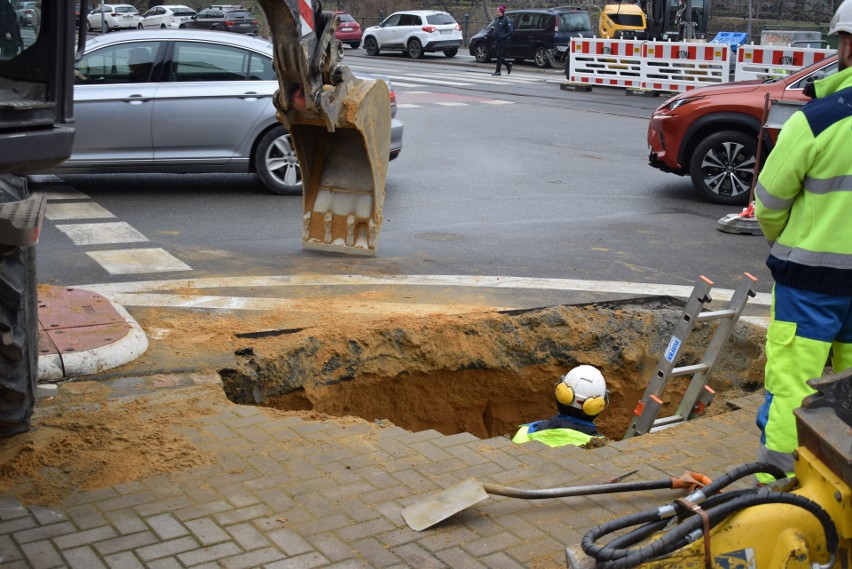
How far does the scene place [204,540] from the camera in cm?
405

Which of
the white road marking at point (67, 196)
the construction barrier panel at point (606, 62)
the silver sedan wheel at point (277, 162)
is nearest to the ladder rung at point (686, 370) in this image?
the silver sedan wheel at point (277, 162)

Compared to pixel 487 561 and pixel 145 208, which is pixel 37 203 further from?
pixel 145 208

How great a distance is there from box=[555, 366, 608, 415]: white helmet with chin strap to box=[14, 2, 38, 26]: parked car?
10.8 feet

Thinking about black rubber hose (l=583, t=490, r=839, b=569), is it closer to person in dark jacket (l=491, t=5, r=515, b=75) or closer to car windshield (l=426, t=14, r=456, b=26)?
person in dark jacket (l=491, t=5, r=515, b=75)

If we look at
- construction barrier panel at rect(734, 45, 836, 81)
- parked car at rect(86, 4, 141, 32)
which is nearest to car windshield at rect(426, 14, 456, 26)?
parked car at rect(86, 4, 141, 32)

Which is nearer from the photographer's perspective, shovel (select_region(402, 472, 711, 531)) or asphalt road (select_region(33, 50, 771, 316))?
shovel (select_region(402, 472, 711, 531))

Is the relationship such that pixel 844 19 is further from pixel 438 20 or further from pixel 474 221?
pixel 438 20

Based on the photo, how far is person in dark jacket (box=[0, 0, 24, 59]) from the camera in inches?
168

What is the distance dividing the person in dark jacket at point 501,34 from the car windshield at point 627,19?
11.8 feet

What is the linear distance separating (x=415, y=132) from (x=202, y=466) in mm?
13773

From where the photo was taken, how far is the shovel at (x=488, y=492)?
4.22 metres

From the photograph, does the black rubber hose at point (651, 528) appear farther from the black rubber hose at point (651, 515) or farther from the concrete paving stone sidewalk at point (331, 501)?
the concrete paving stone sidewalk at point (331, 501)

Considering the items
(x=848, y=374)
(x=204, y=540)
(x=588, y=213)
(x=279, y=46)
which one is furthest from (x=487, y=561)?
(x=588, y=213)

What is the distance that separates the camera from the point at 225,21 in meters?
46.4
